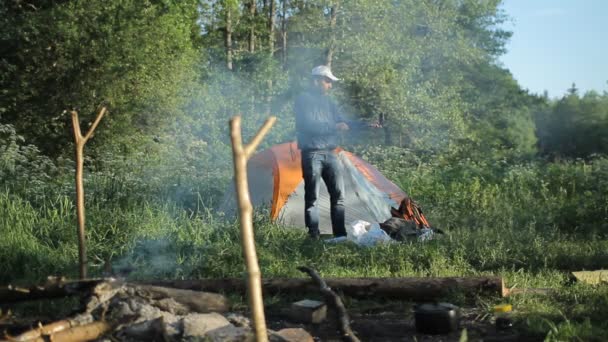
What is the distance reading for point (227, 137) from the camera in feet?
61.6

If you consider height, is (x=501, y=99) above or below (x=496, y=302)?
above

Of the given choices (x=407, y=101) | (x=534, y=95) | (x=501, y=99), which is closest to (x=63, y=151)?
(x=407, y=101)

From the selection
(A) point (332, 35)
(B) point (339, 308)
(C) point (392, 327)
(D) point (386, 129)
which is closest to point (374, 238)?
(C) point (392, 327)

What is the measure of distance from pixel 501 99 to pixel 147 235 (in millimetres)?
33465

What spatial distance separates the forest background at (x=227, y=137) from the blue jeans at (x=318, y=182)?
0.55m

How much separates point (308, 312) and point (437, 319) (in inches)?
29.6

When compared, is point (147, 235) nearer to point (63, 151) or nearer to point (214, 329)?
point (214, 329)

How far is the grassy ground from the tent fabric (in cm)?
70

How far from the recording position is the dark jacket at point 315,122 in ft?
23.5

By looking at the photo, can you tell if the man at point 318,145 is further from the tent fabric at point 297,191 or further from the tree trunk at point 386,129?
the tree trunk at point 386,129

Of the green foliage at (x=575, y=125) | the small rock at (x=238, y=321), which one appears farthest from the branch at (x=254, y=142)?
the green foliage at (x=575, y=125)

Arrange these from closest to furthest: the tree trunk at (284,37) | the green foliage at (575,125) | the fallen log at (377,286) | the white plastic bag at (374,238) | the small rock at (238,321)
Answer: the small rock at (238,321)
the fallen log at (377,286)
the white plastic bag at (374,238)
the tree trunk at (284,37)
the green foliage at (575,125)

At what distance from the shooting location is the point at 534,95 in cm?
5047

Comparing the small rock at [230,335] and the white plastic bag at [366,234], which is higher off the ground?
the white plastic bag at [366,234]
